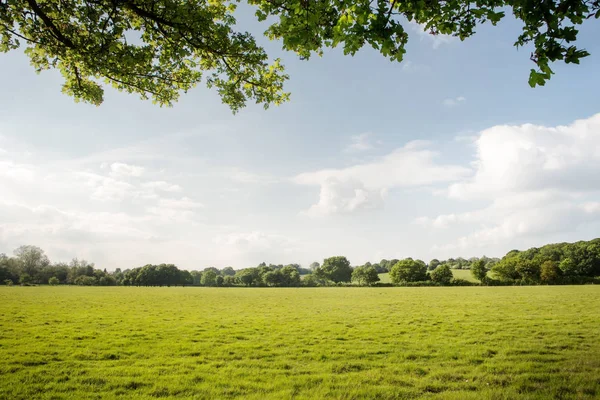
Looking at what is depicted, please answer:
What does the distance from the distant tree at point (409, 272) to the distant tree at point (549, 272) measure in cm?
3182

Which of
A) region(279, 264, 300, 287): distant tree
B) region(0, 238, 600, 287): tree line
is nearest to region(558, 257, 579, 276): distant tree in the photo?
region(0, 238, 600, 287): tree line

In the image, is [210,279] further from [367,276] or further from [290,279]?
[367,276]

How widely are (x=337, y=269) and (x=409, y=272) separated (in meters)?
34.8

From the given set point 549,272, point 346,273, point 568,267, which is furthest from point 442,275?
point 346,273

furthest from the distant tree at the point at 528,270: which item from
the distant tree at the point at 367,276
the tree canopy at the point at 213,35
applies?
the tree canopy at the point at 213,35

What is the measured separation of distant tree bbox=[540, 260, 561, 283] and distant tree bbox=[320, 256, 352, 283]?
66209 mm

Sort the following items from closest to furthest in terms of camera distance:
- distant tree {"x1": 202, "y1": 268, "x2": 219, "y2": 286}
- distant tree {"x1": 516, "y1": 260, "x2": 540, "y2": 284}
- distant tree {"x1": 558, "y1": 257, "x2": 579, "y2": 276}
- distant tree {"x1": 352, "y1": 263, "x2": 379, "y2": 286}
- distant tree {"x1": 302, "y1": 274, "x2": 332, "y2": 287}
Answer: distant tree {"x1": 558, "y1": 257, "x2": 579, "y2": 276}, distant tree {"x1": 516, "y1": 260, "x2": 540, "y2": 284}, distant tree {"x1": 352, "y1": 263, "x2": 379, "y2": 286}, distant tree {"x1": 302, "y1": 274, "x2": 332, "y2": 287}, distant tree {"x1": 202, "y1": 268, "x2": 219, "y2": 286}

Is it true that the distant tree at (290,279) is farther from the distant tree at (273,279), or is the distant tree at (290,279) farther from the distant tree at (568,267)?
the distant tree at (568,267)

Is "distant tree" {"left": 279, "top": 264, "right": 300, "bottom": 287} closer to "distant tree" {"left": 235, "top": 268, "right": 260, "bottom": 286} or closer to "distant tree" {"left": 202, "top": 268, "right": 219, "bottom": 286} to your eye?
"distant tree" {"left": 235, "top": 268, "right": 260, "bottom": 286}

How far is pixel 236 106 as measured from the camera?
11156mm

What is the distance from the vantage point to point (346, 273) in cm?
13425

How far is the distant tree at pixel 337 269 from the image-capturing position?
133 meters

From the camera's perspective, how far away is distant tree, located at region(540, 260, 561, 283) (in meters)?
88.6

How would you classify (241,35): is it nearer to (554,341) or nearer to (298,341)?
(298,341)
